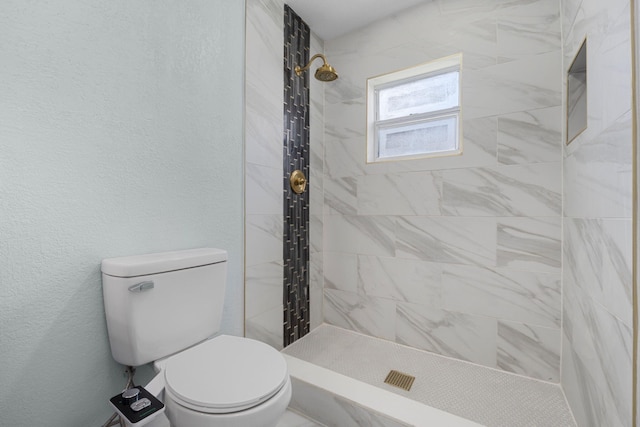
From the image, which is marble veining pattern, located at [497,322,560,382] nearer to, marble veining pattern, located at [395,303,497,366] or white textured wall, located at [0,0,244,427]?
marble veining pattern, located at [395,303,497,366]

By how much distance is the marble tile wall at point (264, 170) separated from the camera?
5.32 ft

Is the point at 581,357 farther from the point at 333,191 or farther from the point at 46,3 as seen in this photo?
the point at 46,3

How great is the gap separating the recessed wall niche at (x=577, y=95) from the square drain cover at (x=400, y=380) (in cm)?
145

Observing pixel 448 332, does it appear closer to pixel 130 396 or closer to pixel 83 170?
pixel 130 396

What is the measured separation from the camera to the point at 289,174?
192 centimetres

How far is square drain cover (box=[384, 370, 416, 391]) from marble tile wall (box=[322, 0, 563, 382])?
346 millimetres

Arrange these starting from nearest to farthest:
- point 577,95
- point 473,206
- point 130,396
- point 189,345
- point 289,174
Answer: point 130,396 → point 189,345 → point 577,95 → point 473,206 → point 289,174

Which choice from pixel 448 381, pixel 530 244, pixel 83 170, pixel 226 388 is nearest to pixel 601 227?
pixel 530 244

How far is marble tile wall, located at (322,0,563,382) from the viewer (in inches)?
60.4

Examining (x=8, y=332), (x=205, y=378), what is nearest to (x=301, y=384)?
(x=205, y=378)

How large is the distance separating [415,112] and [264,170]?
1188mm

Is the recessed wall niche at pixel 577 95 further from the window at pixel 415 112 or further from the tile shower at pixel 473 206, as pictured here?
the window at pixel 415 112

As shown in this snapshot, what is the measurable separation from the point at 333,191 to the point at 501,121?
3.87 ft

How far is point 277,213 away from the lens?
1.81 metres
